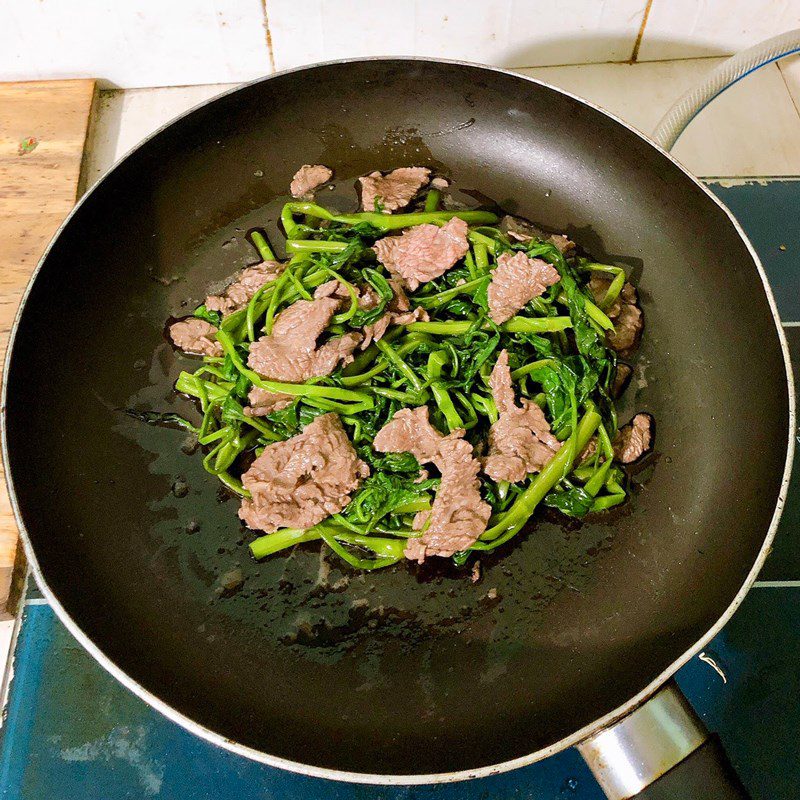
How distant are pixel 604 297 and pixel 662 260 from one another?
23 cm

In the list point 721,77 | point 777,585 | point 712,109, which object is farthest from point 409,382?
point 712,109

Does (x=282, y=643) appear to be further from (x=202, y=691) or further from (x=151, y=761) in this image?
(x=151, y=761)

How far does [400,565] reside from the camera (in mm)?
1626

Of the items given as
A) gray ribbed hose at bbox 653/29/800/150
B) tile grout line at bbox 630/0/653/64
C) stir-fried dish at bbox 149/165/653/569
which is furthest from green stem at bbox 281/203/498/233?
tile grout line at bbox 630/0/653/64

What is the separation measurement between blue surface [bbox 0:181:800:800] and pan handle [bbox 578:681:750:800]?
36 cm

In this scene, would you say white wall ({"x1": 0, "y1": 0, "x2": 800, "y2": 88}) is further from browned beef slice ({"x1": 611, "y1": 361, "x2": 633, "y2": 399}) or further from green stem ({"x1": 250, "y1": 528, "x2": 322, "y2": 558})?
green stem ({"x1": 250, "y1": 528, "x2": 322, "y2": 558})

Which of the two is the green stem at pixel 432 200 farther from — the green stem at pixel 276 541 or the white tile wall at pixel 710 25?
the white tile wall at pixel 710 25

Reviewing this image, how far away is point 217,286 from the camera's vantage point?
191cm

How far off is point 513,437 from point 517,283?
0.40 m

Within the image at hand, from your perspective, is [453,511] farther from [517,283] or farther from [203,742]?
[203,742]

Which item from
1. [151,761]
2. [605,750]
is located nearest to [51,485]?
[151,761]

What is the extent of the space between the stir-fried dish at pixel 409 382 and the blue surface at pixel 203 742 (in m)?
0.52

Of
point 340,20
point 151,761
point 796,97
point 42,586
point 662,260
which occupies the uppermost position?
point 340,20

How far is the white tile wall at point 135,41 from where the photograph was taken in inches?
89.5
